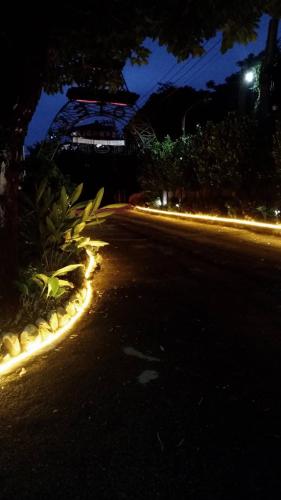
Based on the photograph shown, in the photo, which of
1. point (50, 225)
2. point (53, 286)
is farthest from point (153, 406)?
point (50, 225)

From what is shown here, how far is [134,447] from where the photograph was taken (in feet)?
9.61

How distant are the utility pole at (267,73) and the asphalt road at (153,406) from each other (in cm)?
1653

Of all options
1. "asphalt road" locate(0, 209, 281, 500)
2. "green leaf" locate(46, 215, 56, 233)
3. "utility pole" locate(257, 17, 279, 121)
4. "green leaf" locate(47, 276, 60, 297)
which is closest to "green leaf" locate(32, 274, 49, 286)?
"green leaf" locate(47, 276, 60, 297)

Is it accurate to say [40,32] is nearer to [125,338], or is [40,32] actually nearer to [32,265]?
[32,265]

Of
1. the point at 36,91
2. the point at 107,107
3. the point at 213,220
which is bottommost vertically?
the point at 213,220

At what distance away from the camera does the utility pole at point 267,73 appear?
20.5m

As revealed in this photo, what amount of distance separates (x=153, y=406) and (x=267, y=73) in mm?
21200

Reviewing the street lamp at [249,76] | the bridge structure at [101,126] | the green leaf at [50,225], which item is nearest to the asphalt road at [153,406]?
the green leaf at [50,225]

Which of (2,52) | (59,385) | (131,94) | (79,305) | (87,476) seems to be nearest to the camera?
(87,476)

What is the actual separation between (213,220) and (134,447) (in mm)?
19127

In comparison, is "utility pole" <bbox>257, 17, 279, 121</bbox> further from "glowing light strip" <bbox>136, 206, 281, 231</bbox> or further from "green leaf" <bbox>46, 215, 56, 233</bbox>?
"green leaf" <bbox>46, 215, 56, 233</bbox>

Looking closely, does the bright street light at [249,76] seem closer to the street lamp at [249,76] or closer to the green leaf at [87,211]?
the street lamp at [249,76]

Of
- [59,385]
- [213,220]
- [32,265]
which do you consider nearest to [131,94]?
[213,220]

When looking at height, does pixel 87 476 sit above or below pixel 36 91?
below
